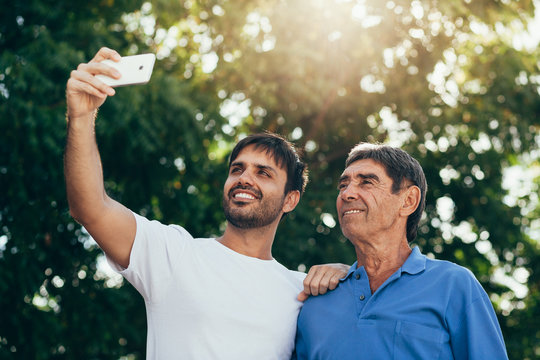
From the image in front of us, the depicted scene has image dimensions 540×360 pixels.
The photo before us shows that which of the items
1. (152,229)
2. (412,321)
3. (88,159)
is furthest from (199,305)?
(412,321)

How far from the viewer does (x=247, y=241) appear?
3.57 m

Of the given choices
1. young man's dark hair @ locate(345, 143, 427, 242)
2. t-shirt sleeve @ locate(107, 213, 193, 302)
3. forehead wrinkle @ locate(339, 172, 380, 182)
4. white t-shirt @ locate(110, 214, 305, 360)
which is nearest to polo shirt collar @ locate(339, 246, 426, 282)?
young man's dark hair @ locate(345, 143, 427, 242)

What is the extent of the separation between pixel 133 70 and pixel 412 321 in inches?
66.5

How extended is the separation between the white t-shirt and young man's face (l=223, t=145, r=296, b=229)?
0.41 meters

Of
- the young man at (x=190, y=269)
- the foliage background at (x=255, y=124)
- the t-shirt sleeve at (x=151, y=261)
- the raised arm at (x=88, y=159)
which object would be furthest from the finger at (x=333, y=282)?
the foliage background at (x=255, y=124)

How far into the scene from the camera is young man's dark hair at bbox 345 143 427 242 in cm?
351

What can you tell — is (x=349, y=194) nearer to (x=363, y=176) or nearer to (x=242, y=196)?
(x=363, y=176)

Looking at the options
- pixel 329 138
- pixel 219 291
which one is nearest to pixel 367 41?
pixel 329 138

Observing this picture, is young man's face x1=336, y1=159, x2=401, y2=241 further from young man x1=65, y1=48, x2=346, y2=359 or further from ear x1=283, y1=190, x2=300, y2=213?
ear x1=283, y1=190, x2=300, y2=213

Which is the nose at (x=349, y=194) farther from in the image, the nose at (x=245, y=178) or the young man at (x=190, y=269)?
the nose at (x=245, y=178)

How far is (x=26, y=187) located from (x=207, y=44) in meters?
3.36

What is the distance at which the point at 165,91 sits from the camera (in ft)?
21.3

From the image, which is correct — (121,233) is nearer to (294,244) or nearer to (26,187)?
(26,187)

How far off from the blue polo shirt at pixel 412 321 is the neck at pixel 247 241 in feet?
1.82
